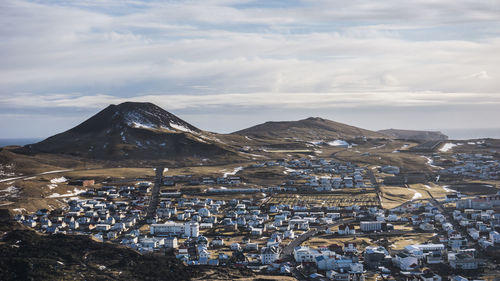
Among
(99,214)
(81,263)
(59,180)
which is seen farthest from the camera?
(59,180)

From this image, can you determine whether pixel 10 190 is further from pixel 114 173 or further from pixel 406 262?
pixel 406 262

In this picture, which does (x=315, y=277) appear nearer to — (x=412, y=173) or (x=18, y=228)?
(x=18, y=228)

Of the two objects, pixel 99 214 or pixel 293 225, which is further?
pixel 99 214

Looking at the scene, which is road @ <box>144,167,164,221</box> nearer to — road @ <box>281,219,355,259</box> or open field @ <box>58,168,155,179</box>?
open field @ <box>58,168,155,179</box>

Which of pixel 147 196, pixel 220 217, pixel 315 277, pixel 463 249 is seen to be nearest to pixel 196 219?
pixel 220 217

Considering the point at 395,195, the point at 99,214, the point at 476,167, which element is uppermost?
the point at 476,167

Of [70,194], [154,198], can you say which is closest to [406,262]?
[154,198]
